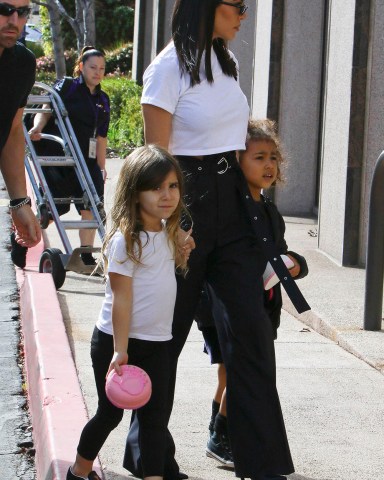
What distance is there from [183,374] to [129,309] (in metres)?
2.23

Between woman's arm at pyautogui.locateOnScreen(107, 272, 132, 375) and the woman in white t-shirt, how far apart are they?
1.46 ft

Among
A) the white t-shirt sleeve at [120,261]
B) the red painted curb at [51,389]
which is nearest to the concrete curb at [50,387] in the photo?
the red painted curb at [51,389]

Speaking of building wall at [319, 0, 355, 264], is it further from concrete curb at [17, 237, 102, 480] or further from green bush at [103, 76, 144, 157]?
green bush at [103, 76, 144, 157]

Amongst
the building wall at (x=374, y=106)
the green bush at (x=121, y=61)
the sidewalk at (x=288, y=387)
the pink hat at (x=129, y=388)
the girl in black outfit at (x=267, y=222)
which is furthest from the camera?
the green bush at (x=121, y=61)

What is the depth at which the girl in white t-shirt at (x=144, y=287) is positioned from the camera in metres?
4.04

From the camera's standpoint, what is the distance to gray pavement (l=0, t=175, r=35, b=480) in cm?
503

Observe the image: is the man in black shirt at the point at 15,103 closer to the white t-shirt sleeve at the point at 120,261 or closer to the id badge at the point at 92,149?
the white t-shirt sleeve at the point at 120,261

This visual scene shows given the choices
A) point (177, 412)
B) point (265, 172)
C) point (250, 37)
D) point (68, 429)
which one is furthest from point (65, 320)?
point (250, 37)

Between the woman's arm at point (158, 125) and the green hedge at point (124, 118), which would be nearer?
the woman's arm at point (158, 125)

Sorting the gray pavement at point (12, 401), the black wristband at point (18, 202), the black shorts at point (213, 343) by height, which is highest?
the black wristband at point (18, 202)

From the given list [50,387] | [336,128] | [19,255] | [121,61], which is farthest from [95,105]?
[121,61]

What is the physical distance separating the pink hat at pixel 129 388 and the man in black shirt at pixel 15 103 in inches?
40.0

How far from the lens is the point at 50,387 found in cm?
539

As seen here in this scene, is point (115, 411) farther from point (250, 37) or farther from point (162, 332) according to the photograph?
point (250, 37)
